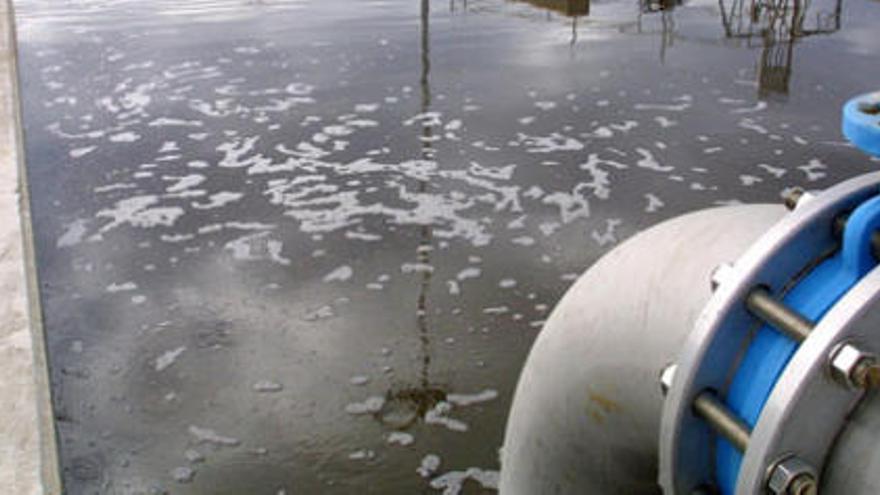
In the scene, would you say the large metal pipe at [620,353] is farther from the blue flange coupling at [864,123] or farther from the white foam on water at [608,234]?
the white foam on water at [608,234]

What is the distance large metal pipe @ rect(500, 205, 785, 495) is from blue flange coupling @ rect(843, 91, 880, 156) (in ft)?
0.90

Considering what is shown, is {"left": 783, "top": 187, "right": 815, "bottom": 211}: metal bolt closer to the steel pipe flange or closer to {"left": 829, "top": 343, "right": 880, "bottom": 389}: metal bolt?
the steel pipe flange

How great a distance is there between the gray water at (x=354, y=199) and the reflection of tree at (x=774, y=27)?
0.25 feet

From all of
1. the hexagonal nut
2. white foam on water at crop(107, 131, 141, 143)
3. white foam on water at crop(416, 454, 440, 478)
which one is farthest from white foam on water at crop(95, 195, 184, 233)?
the hexagonal nut

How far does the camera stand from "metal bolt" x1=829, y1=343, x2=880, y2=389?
1155 millimetres

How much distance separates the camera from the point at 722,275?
54.6 inches

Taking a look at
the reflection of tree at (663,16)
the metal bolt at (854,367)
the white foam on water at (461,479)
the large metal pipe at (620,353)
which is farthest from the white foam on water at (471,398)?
the reflection of tree at (663,16)

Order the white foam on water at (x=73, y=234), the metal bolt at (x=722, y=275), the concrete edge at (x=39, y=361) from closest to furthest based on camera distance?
the metal bolt at (x=722, y=275), the concrete edge at (x=39, y=361), the white foam on water at (x=73, y=234)

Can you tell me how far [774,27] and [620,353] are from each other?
12.1 metres

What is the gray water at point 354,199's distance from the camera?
420cm

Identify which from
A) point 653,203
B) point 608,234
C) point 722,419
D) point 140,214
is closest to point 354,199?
point 140,214

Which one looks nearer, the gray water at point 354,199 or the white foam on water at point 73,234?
the gray water at point 354,199

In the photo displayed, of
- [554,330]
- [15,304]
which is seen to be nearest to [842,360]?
[554,330]

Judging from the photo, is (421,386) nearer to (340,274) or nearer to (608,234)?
(340,274)
